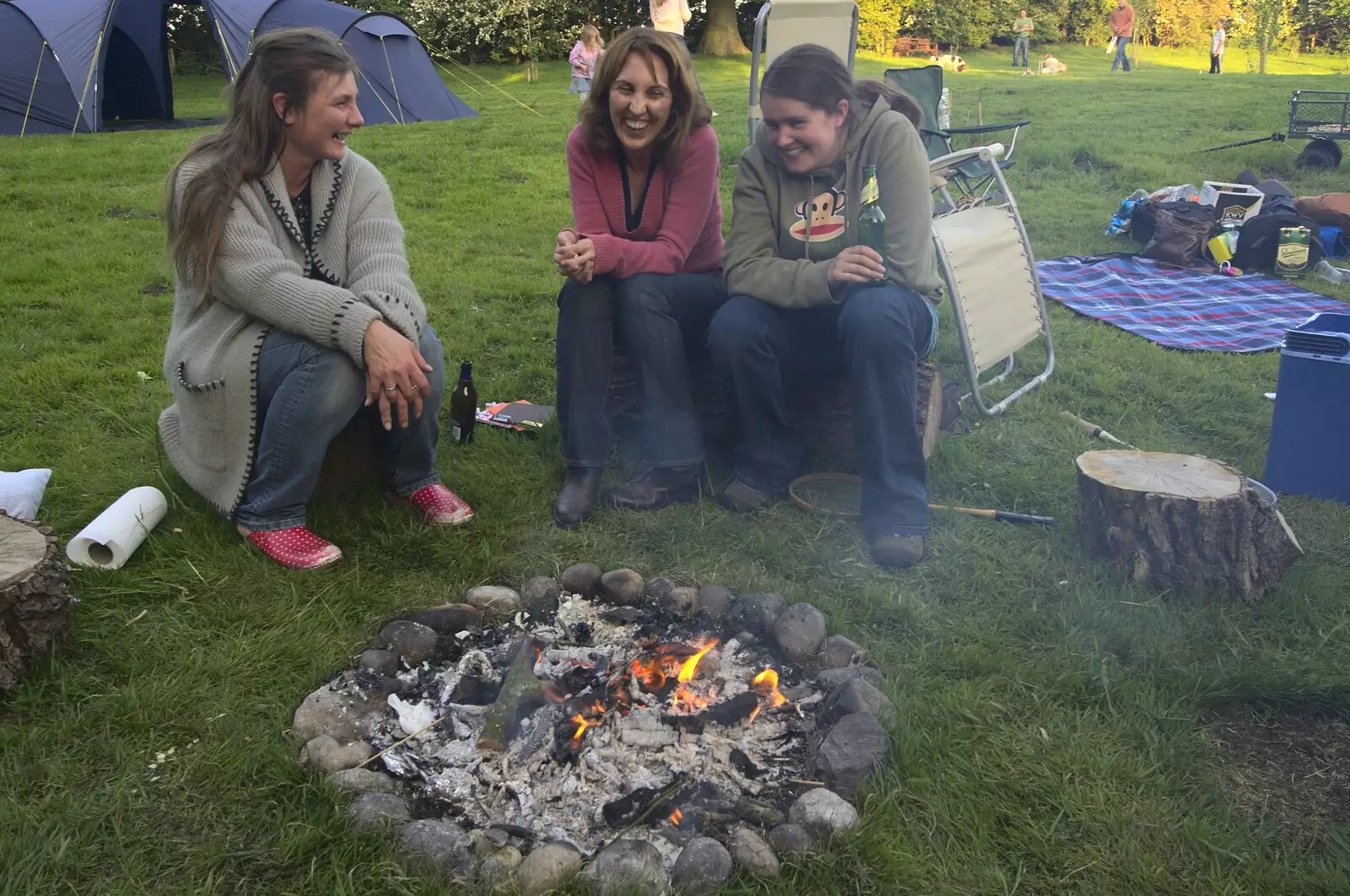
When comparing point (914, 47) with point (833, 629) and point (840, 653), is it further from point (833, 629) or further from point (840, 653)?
point (840, 653)

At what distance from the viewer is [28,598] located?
2.49 m

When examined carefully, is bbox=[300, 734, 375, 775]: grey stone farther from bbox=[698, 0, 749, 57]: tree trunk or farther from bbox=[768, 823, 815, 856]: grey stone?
bbox=[698, 0, 749, 57]: tree trunk

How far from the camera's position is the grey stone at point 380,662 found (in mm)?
2631

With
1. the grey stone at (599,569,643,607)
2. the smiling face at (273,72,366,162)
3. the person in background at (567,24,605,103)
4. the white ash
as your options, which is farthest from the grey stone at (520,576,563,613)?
the person in background at (567,24,605,103)

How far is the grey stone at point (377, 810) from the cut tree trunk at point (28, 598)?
40.6 inches

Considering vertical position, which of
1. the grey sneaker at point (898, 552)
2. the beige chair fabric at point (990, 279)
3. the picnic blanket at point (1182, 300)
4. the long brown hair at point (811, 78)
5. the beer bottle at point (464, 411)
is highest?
the long brown hair at point (811, 78)

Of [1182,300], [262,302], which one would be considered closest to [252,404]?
[262,302]

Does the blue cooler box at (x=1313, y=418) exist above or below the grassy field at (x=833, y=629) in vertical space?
above

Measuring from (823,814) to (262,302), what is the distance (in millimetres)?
2136

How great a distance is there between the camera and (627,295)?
3541 millimetres

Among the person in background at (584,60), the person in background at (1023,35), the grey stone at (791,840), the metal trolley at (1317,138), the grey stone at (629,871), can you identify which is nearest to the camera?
the grey stone at (629,871)

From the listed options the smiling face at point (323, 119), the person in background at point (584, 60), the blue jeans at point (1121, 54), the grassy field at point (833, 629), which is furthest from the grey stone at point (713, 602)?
the blue jeans at point (1121, 54)

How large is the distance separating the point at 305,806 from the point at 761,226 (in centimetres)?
237

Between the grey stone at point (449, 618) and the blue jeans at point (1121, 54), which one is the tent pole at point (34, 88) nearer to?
the grey stone at point (449, 618)
